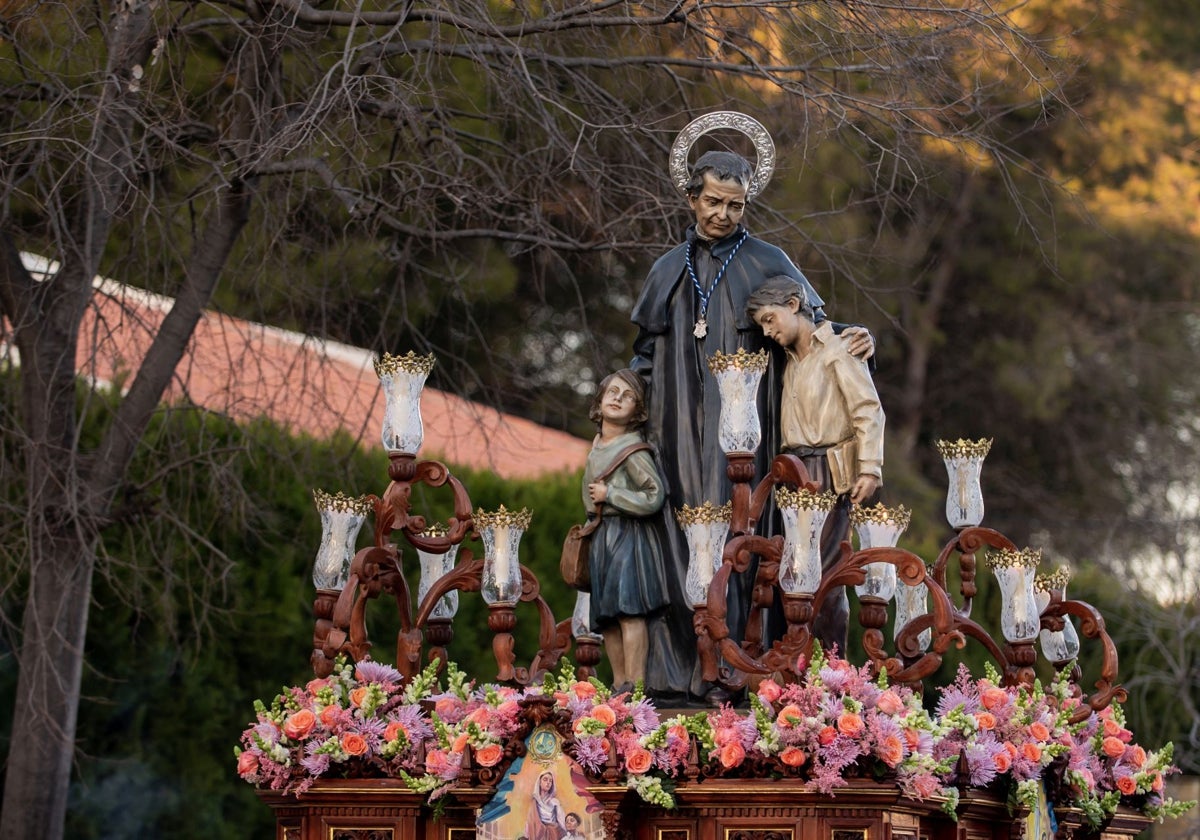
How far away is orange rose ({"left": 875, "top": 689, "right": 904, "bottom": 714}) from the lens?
24.6 feet

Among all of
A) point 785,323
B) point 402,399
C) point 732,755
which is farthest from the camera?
point 785,323

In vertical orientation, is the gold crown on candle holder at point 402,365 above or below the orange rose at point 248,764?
above

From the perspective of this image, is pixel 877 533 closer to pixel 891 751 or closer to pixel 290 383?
pixel 891 751

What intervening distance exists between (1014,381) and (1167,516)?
2.53 m

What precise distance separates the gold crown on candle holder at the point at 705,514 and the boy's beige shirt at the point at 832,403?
0.70m

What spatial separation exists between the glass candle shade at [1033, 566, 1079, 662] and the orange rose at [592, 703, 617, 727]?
264cm

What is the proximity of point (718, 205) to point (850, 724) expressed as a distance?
8.41ft

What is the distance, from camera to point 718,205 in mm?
8844

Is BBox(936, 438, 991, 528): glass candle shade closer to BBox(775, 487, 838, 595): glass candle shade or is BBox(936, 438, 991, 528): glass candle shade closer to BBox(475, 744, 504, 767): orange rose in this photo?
BBox(775, 487, 838, 595): glass candle shade

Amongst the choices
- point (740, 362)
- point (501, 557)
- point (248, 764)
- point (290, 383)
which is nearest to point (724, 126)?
point (740, 362)

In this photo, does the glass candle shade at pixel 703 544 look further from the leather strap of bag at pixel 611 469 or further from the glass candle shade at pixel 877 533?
the leather strap of bag at pixel 611 469

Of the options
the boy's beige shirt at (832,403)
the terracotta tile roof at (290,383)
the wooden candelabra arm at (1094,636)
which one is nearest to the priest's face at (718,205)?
the boy's beige shirt at (832,403)

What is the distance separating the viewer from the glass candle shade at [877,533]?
8031 mm

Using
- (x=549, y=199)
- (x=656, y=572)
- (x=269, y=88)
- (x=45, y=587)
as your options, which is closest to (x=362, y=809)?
(x=656, y=572)
